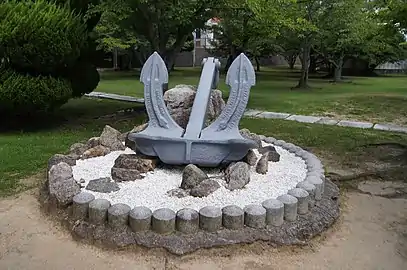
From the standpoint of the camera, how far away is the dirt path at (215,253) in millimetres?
2891

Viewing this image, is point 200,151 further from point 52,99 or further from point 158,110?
point 52,99

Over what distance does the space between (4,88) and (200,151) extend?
3.91 meters

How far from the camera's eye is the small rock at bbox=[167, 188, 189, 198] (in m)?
3.62

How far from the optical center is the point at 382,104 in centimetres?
1110

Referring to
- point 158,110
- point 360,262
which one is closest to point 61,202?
point 158,110

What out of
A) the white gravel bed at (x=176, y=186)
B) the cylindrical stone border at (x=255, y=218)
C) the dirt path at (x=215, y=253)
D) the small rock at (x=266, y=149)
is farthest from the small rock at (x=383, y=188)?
the cylindrical stone border at (x=255, y=218)

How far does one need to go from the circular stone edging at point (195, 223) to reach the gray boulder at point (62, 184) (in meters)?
0.14

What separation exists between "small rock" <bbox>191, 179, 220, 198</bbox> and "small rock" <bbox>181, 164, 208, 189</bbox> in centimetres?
6

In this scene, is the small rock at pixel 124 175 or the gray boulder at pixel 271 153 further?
the gray boulder at pixel 271 153

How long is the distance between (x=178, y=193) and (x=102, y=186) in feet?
2.34

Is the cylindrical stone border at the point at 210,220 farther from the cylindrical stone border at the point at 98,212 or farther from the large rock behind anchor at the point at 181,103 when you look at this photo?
the large rock behind anchor at the point at 181,103

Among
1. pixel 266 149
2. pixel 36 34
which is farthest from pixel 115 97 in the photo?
pixel 266 149

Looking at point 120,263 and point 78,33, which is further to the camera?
point 78,33

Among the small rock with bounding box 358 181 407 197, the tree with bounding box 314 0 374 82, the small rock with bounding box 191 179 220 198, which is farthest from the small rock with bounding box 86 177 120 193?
the tree with bounding box 314 0 374 82
